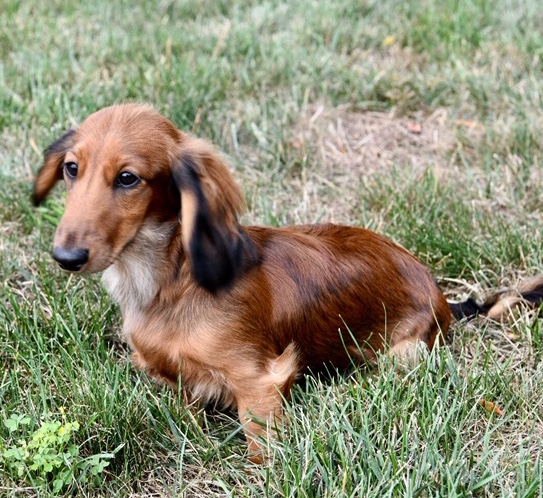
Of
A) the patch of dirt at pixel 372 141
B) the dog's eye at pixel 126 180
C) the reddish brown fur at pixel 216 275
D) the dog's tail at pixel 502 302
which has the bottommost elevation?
the dog's tail at pixel 502 302

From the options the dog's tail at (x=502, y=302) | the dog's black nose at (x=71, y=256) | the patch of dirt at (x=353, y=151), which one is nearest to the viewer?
the dog's black nose at (x=71, y=256)

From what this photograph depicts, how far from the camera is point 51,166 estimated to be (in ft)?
9.43

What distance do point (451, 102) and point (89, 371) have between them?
10.0 ft

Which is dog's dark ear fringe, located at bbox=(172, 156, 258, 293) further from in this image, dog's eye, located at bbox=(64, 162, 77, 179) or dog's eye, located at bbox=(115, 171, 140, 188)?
dog's eye, located at bbox=(64, 162, 77, 179)

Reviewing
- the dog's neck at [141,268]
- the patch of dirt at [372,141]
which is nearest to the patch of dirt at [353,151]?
the patch of dirt at [372,141]

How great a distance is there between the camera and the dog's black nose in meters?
2.31

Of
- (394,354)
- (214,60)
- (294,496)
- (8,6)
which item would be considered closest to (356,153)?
(214,60)

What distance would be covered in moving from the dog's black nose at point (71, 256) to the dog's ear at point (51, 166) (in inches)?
22.7

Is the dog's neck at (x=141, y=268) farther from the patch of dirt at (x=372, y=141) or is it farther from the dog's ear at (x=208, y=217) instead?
the patch of dirt at (x=372, y=141)

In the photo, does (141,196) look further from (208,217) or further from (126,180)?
(208,217)

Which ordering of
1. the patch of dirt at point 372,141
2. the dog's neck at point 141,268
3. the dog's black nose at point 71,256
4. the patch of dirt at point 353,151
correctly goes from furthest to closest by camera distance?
the patch of dirt at point 372,141, the patch of dirt at point 353,151, the dog's neck at point 141,268, the dog's black nose at point 71,256

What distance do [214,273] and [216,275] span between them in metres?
0.01

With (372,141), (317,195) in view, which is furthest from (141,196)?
(372,141)

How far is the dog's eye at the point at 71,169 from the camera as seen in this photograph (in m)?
2.53
